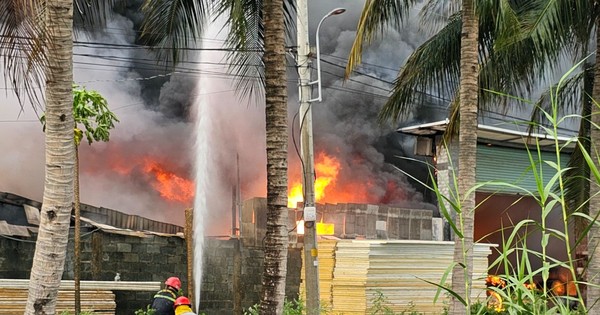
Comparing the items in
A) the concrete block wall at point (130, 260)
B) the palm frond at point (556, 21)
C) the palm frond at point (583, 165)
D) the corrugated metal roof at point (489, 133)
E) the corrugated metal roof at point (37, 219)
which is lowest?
the concrete block wall at point (130, 260)

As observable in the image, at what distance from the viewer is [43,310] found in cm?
726

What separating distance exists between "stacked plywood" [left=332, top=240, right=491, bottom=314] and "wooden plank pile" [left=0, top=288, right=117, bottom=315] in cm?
540

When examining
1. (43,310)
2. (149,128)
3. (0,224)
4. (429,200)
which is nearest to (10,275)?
(0,224)

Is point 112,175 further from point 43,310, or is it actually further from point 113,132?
point 43,310

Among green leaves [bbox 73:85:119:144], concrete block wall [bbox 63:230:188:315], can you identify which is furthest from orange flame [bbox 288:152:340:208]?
green leaves [bbox 73:85:119:144]

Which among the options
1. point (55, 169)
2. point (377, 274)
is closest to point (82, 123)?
point (377, 274)

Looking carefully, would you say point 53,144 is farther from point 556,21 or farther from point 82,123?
point 82,123

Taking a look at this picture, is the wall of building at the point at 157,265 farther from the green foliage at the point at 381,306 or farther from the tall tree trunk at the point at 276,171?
the tall tree trunk at the point at 276,171

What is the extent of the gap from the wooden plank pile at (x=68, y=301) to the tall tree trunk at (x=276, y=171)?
7.56 metres

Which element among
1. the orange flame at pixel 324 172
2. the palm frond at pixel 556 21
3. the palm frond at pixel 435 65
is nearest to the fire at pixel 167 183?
the orange flame at pixel 324 172

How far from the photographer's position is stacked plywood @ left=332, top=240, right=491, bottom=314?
1933 cm

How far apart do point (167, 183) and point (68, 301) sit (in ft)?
28.2

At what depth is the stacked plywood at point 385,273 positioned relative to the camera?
19.3 metres

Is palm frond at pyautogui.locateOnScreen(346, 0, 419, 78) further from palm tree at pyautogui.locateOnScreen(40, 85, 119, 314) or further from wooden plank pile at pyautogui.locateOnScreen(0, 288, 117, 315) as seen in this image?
wooden plank pile at pyautogui.locateOnScreen(0, 288, 117, 315)
